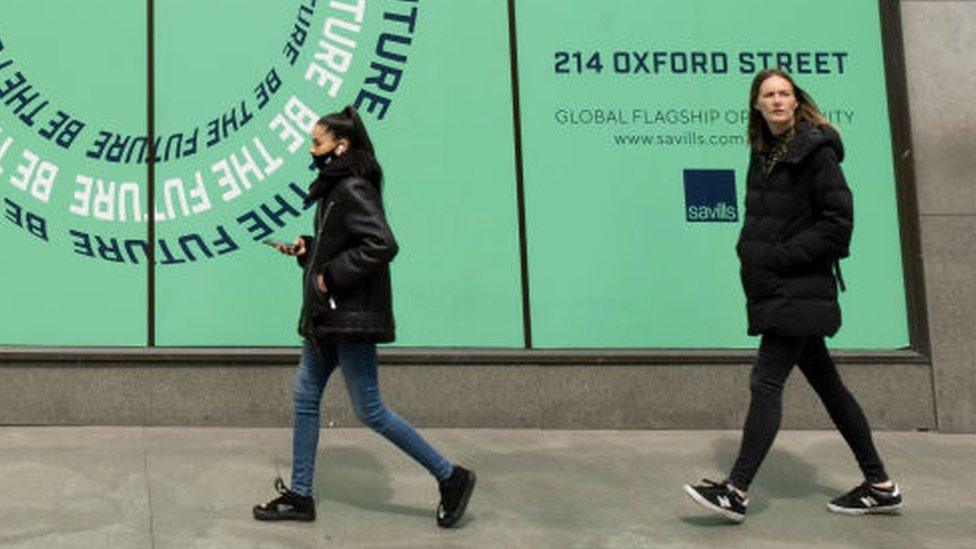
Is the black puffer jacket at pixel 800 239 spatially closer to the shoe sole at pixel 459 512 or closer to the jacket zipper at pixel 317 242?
the shoe sole at pixel 459 512

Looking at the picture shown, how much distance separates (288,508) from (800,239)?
2420mm

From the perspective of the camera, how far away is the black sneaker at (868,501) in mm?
4555

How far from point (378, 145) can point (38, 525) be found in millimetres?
3048

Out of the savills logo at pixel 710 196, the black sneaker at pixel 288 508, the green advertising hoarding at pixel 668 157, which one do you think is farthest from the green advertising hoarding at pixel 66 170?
Result: the savills logo at pixel 710 196

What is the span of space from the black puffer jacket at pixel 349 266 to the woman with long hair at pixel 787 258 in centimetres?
153

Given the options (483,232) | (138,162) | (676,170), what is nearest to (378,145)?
(483,232)

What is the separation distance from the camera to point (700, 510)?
461cm

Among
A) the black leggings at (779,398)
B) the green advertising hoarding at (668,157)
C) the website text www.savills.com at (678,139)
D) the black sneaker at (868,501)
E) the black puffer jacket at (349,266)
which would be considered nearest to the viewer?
the black puffer jacket at (349,266)

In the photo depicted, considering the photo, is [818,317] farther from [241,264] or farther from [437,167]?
[241,264]

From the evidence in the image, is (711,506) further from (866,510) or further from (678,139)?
(678,139)

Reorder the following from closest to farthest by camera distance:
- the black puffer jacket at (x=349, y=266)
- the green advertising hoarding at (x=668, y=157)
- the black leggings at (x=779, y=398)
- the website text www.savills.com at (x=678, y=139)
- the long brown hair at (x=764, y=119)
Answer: the black puffer jacket at (x=349, y=266) < the black leggings at (x=779, y=398) < the long brown hair at (x=764, y=119) < the green advertising hoarding at (x=668, y=157) < the website text www.savills.com at (x=678, y=139)

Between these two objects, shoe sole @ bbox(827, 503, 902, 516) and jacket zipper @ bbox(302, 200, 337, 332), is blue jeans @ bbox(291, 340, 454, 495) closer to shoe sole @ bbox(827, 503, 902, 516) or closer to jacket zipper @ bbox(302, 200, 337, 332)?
jacket zipper @ bbox(302, 200, 337, 332)

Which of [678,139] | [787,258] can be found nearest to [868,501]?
[787,258]

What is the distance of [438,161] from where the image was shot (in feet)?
20.6
